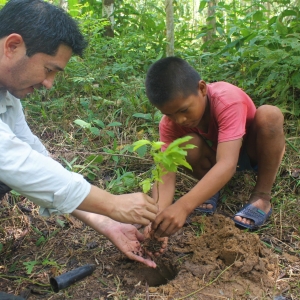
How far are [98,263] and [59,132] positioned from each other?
2.00 m

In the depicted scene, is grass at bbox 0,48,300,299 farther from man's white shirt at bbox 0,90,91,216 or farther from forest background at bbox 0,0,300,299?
man's white shirt at bbox 0,90,91,216

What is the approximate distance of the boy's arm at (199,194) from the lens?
2.30 meters

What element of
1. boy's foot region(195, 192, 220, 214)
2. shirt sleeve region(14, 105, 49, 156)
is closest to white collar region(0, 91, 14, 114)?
shirt sleeve region(14, 105, 49, 156)

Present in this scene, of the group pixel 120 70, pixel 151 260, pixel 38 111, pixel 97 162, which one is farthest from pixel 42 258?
pixel 120 70

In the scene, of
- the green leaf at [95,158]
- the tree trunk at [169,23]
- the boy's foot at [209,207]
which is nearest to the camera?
the boy's foot at [209,207]

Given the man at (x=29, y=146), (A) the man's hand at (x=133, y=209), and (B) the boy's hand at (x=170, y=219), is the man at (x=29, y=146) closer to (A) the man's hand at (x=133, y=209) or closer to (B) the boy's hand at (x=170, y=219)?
(A) the man's hand at (x=133, y=209)

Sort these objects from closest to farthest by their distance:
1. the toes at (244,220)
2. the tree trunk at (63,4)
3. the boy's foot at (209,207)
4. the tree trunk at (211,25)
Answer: the toes at (244,220) → the boy's foot at (209,207) → the tree trunk at (211,25) → the tree trunk at (63,4)

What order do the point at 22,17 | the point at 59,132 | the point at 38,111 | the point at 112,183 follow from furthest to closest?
the point at 38,111 < the point at 59,132 < the point at 112,183 < the point at 22,17

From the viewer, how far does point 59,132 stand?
4.13 meters

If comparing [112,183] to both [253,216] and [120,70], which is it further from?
[120,70]

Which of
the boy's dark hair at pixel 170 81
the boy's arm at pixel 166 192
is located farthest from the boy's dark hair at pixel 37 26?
the boy's arm at pixel 166 192

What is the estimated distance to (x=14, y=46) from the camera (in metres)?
2.03

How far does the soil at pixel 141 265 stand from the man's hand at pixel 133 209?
1.70 ft

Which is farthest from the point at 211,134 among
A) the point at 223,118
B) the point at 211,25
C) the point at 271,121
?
A: the point at 211,25
